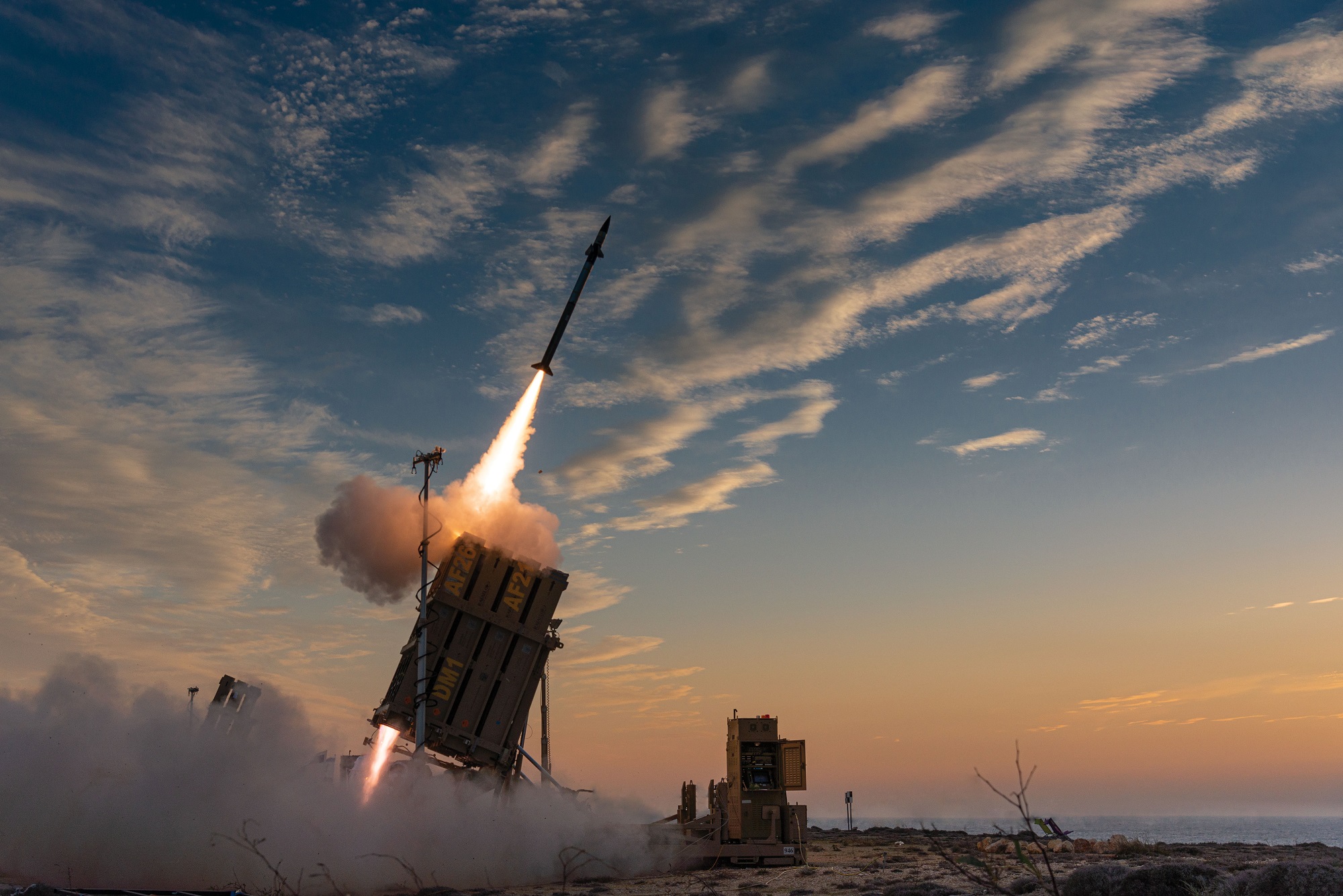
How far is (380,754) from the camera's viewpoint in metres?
21.5

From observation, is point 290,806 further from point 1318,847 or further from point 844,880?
point 1318,847

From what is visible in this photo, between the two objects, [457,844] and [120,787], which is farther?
[457,844]

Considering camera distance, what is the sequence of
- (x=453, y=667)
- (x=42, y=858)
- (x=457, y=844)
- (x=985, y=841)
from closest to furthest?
1. (x=42, y=858)
2. (x=457, y=844)
3. (x=453, y=667)
4. (x=985, y=841)

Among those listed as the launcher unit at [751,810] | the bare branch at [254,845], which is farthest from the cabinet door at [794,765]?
the bare branch at [254,845]

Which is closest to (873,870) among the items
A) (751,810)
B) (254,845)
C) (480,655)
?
(751,810)

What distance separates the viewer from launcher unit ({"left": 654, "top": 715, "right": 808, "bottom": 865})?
2458 centimetres

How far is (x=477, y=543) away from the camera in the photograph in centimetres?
2283

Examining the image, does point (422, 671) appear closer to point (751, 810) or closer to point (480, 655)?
point (480, 655)

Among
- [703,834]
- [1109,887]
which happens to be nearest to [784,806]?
[703,834]

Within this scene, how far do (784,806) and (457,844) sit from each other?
898cm

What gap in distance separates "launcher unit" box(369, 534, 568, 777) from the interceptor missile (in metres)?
7.01

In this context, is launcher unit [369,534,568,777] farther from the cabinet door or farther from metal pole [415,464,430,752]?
the cabinet door

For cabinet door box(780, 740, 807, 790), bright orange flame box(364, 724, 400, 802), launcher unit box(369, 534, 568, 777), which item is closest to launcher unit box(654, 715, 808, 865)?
cabinet door box(780, 740, 807, 790)

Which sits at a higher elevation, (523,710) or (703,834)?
(523,710)
